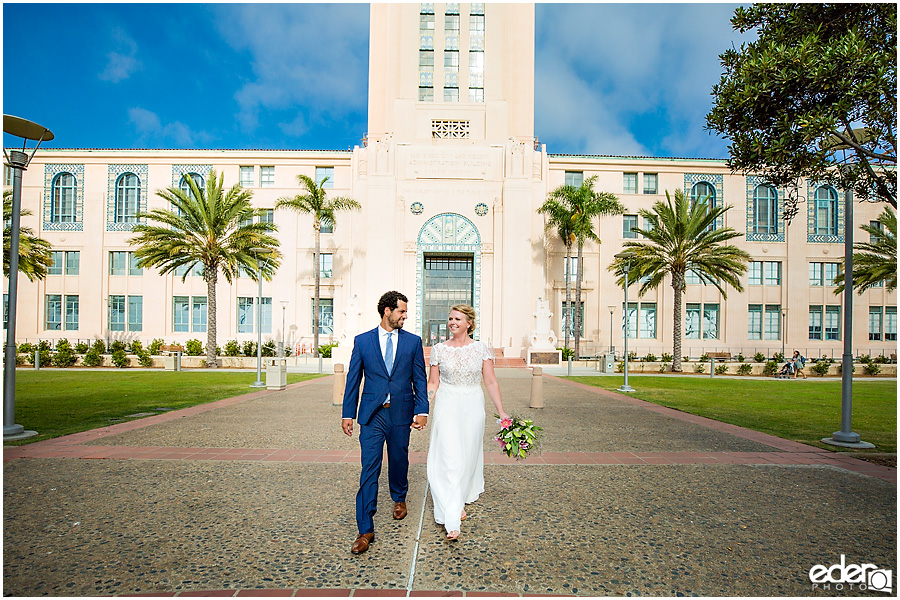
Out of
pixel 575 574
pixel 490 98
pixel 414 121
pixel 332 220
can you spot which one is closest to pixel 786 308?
pixel 490 98

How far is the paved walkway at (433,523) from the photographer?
11.6 ft

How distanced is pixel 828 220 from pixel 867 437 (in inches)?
1540

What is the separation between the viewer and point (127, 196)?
39938 mm

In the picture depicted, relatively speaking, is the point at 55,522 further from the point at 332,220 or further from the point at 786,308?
the point at 786,308

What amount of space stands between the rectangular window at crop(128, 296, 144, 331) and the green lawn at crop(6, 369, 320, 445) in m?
18.2

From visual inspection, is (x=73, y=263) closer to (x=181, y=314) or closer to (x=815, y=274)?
(x=181, y=314)

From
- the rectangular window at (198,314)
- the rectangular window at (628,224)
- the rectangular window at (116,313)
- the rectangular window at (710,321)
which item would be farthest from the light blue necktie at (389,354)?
the rectangular window at (116,313)

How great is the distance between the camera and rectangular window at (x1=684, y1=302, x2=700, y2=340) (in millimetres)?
39344

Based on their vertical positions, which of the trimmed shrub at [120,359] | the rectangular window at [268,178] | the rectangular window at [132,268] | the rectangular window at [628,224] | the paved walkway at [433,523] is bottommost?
the trimmed shrub at [120,359]

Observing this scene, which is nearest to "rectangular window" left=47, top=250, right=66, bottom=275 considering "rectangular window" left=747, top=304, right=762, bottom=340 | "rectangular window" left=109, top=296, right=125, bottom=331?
"rectangular window" left=109, top=296, right=125, bottom=331

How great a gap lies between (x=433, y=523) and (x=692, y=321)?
39.2 meters

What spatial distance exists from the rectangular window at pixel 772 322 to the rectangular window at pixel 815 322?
237 centimetres

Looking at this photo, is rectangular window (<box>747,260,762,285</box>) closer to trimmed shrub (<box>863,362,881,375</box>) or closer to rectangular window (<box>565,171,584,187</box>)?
trimmed shrub (<box>863,362,881,375</box>)

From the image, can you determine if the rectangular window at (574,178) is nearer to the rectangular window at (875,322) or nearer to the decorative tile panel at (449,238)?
the decorative tile panel at (449,238)
